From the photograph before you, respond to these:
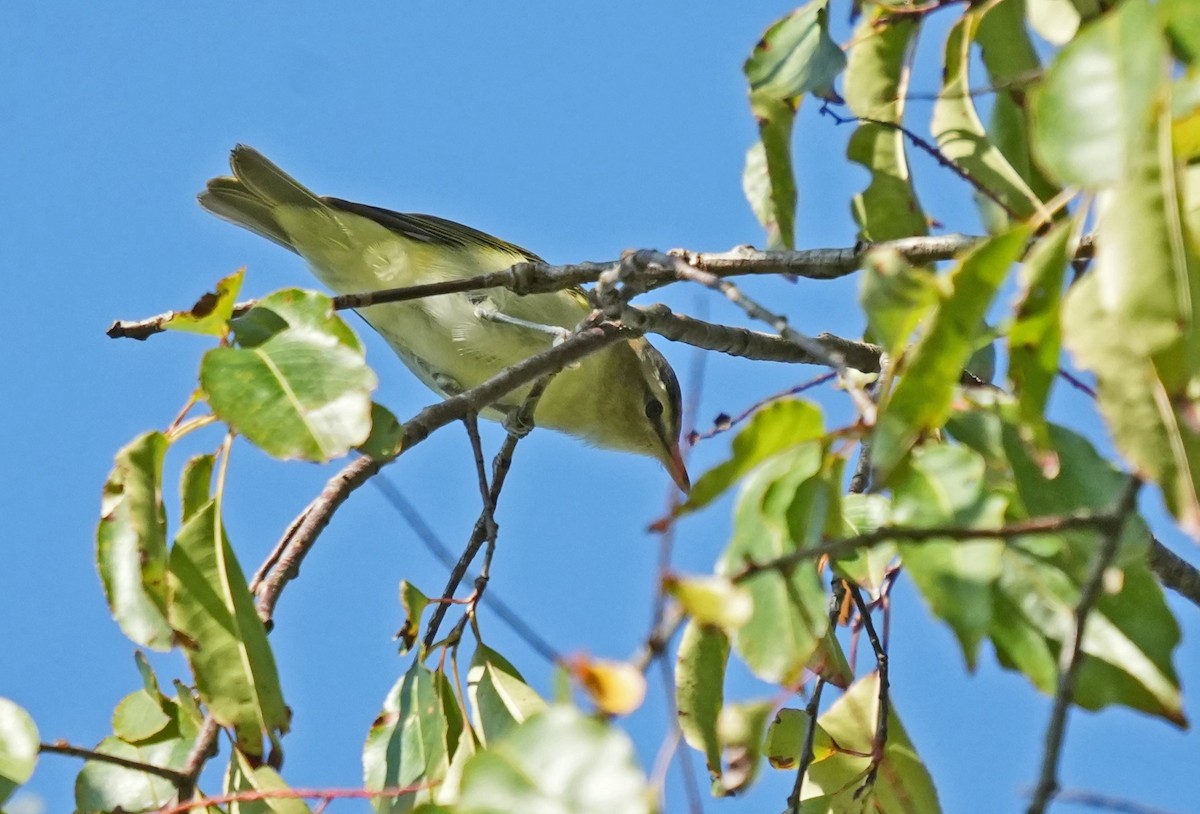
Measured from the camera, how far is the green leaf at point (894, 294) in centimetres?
122

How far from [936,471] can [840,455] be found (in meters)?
0.10

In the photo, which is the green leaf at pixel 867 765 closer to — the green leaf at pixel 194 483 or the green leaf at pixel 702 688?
the green leaf at pixel 702 688

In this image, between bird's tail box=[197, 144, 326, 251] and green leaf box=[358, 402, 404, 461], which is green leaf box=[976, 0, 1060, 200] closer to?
green leaf box=[358, 402, 404, 461]

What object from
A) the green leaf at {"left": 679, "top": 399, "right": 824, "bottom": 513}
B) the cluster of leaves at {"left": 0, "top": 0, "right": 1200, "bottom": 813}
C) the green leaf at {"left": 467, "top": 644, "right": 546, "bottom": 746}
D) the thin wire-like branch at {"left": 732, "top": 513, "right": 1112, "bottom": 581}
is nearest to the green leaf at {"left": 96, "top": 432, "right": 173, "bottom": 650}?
the cluster of leaves at {"left": 0, "top": 0, "right": 1200, "bottom": 813}

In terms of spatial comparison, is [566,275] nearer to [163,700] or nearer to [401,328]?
[163,700]

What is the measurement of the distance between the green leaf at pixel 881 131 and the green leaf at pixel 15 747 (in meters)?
1.58

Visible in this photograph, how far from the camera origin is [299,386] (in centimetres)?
172

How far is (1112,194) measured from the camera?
1.09 meters

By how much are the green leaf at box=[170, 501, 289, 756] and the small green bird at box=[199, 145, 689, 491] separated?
8.62ft

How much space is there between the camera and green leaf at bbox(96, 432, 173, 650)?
5.90 ft

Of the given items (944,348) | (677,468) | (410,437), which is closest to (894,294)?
(944,348)

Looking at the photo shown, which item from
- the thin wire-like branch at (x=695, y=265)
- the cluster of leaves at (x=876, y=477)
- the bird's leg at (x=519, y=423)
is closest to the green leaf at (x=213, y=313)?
the cluster of leaves at (x=876, y=477)

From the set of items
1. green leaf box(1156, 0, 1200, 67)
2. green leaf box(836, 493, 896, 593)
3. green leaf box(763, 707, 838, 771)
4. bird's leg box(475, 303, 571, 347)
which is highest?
bird's leg box(475, 303, 571, 347)

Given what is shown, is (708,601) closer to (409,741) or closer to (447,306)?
(409,741)
